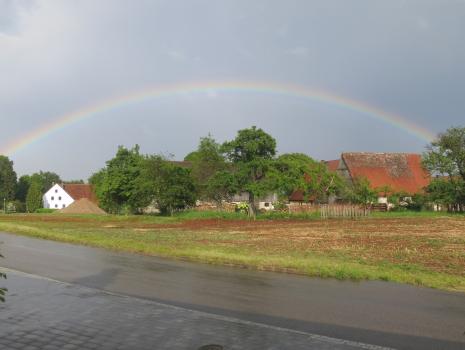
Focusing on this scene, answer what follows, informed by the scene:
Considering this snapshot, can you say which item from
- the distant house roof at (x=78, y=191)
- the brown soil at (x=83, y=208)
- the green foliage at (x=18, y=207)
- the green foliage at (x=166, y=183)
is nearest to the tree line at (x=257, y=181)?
the green foliage at (x=166, y=183)

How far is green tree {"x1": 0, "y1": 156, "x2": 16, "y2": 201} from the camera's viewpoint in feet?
382

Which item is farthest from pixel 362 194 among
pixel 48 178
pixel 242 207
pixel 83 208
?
pixel 48 178

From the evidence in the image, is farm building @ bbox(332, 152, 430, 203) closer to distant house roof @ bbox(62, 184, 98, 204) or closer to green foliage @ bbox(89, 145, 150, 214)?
green foliage @ bbox(89, 145, 150, 214)

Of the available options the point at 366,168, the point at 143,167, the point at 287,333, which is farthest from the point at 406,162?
the point at 287,333

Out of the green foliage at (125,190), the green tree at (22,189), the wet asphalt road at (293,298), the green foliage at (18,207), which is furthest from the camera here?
the green tree at (22,189)

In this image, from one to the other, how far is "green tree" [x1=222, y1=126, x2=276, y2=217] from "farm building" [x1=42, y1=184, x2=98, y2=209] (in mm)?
65729

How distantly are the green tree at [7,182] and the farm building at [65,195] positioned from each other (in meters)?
8.31

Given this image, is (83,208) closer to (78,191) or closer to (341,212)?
(78,191)

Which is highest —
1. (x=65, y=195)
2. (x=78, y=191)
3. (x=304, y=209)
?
(x=78, y=191)

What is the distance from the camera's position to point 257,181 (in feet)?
166

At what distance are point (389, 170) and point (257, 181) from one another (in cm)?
2500

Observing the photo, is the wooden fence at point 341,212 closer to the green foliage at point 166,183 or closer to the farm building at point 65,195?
the green foliage at point 166,183

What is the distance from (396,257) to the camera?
1633 cm

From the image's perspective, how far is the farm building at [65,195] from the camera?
4412 inches
